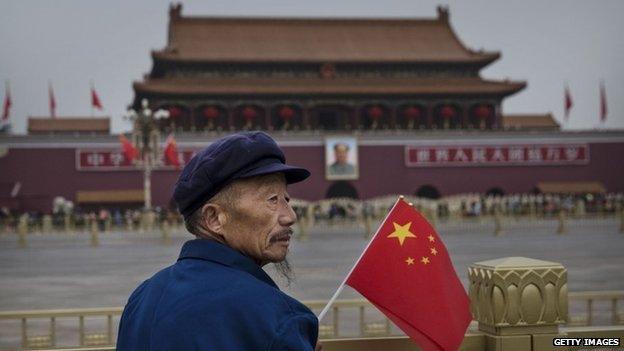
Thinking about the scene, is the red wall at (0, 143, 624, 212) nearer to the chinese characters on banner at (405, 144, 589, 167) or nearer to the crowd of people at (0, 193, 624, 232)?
the chinese characters on banner at (405, 144, 589, 167)

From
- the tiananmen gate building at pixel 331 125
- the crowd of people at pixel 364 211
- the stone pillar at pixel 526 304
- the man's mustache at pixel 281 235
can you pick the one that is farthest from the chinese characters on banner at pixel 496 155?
the man's mustache at pixel 281 235

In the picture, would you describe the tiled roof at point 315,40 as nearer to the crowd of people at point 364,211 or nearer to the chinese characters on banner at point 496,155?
the chinese characters on banner at point 496,155

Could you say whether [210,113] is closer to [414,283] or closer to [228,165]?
[414,283]

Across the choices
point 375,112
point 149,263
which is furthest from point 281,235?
point 375,112

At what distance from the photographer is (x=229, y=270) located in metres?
2.13

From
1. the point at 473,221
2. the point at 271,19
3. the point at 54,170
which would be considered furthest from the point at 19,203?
the point at 473,221

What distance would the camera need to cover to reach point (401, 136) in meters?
Answer: 43.3

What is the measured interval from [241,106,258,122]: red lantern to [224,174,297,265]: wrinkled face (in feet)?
136

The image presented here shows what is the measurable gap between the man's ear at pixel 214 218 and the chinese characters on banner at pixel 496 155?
41142 millimetres

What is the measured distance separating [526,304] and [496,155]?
41.3 meters

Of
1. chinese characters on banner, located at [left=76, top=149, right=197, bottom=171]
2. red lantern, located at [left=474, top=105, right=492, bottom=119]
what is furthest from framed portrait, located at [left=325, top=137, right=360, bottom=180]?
red lantern, located at [left=474, top=105, right=492, bottom=119]

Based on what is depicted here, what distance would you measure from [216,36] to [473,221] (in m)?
17.3

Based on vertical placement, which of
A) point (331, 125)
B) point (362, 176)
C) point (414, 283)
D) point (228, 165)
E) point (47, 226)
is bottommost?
point (47, 226)

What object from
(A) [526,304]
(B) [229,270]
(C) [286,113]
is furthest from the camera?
(C) [286,113]
